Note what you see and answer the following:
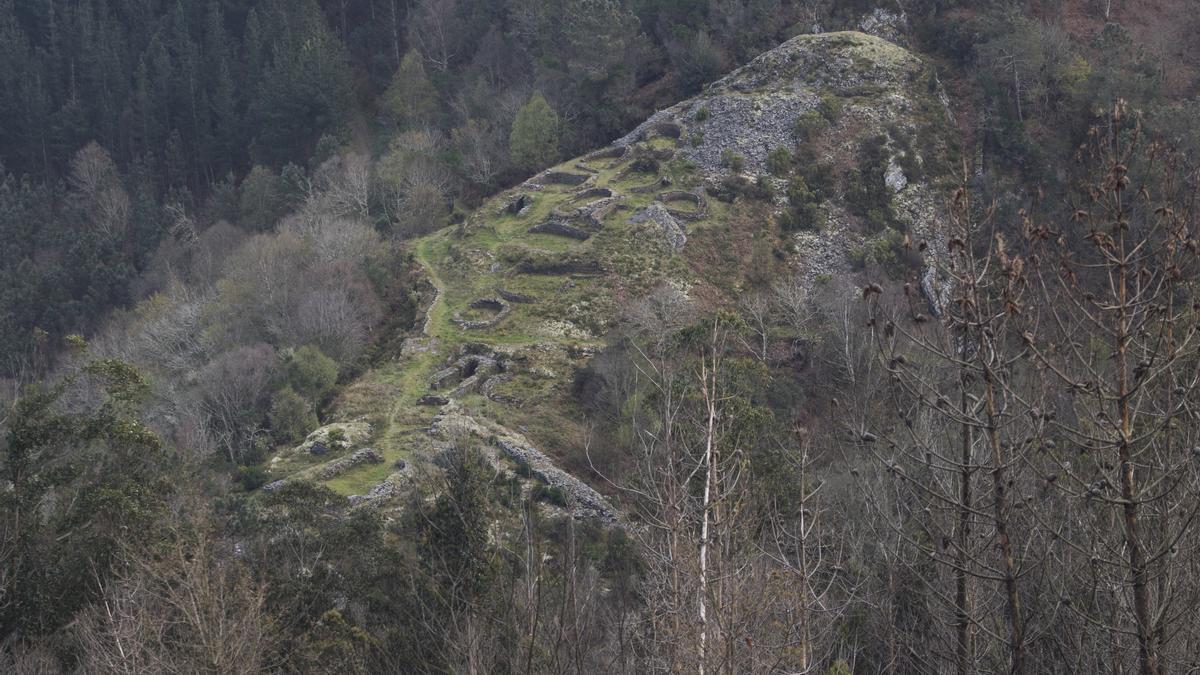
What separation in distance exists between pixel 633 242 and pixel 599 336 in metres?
6.70

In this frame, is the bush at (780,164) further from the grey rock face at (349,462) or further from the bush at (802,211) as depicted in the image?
the grey rock face at (349,462)

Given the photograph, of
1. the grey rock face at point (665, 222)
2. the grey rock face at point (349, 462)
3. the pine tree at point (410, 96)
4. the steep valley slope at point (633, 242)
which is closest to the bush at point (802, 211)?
the steep valley slope at point (633, 242)

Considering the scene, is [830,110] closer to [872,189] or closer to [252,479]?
[872,189]

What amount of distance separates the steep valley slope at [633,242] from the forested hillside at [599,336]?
21cm

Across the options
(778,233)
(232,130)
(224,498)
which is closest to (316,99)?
(232,130)

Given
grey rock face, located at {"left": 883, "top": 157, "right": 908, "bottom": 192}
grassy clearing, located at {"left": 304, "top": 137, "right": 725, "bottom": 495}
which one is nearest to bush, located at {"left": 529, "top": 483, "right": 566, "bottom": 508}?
grassy clearing, located at {"left": 304, "top": 137, "right": 725, "bottom": 495}

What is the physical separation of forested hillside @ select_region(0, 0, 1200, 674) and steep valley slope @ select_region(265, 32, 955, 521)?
213mm

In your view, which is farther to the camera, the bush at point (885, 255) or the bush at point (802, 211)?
the bush at point (802, 211)

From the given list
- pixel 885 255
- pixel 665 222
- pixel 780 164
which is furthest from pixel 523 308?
pixel 780 164

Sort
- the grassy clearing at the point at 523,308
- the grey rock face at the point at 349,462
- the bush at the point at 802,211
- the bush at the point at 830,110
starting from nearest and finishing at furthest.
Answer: the grey rock face at the point at 349,462, the grassy clearing at the point at 523,308, the bush at the point at 802,211, the bush at the point at 830,110

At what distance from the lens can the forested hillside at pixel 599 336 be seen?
1110 centimetres

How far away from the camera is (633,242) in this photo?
162 ft

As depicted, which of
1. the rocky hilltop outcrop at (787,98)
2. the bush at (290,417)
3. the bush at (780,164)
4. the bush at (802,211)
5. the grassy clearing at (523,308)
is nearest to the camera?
the grassy clearing at (523,308)

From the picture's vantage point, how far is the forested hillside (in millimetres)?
11102
